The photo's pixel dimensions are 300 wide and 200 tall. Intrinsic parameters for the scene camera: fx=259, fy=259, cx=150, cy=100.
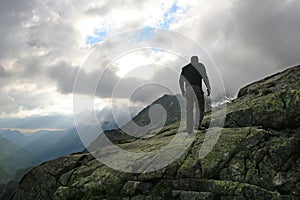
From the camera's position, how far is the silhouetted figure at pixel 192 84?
1847cm

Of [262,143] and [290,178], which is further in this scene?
[262,143]

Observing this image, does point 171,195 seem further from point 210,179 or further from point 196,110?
point 196,110

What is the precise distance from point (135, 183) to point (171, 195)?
227cm

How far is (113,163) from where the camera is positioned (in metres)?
17.0

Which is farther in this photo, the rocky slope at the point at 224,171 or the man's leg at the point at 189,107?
the man's leg at the point at 189,107

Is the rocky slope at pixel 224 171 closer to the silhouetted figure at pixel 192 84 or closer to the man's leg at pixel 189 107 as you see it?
the man's leg at pixel 189 107

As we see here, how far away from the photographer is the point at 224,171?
13.8 m

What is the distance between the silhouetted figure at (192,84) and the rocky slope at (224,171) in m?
1.69

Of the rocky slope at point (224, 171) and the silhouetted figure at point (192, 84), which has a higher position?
the silhouetted figure at point (192, 84)

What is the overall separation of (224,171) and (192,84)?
6883 millimetres

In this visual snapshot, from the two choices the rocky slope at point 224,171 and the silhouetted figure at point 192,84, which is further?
the silhouetted figure at point 192,84

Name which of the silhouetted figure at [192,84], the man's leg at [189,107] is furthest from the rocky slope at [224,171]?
the silhouetted figure at [192,84]

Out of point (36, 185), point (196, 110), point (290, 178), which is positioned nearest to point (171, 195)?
point (290, 178)

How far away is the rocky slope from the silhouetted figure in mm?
1693
